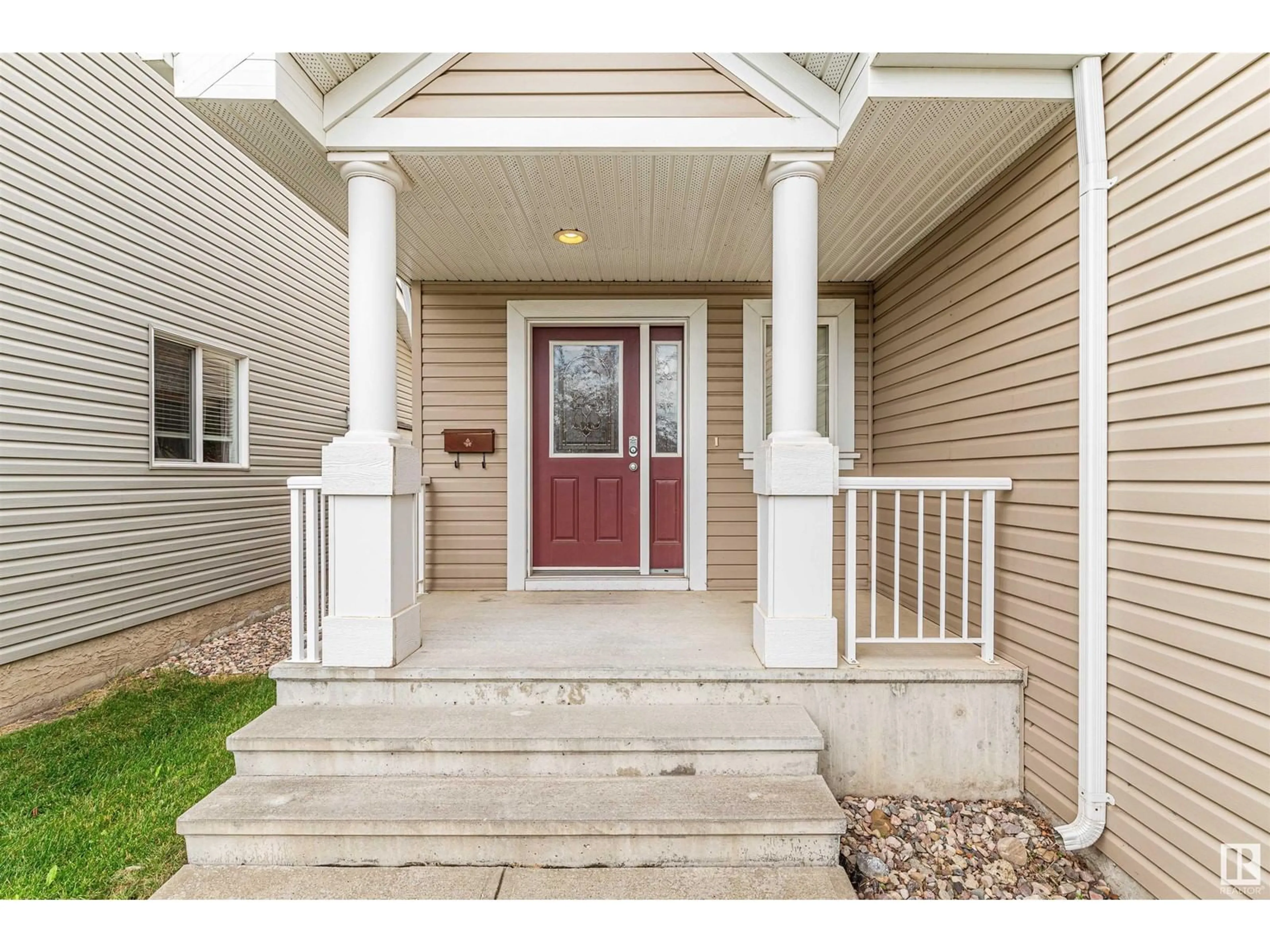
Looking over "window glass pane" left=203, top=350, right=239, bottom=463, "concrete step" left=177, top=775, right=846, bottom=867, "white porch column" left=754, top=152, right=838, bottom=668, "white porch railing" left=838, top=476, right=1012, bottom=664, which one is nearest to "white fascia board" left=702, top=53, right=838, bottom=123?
"white porch column" left=754, top=152, right=838, bottom=668

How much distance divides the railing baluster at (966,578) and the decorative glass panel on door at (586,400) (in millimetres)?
2226

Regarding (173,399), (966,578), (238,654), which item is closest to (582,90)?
(966,578)

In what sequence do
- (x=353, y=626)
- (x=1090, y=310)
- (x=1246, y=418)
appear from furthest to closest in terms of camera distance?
(x=353, y=626)
(x=1090, y=310)
(x=1246, y=418)

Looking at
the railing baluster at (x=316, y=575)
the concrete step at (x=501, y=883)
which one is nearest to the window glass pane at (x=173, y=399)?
the railing baluster at (x=316, y=575)

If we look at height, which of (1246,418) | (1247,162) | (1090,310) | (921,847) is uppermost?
(1247,162)

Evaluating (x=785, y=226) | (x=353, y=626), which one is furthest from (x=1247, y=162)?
(x=353, y=626)

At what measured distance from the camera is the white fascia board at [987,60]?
2010 millimetres

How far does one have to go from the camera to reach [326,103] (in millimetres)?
2355

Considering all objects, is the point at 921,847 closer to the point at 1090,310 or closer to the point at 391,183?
the point at 1090,310

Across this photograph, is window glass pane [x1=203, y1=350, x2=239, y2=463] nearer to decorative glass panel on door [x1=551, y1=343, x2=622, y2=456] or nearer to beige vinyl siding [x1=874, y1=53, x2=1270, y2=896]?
decorative glass panel on door [x1=551, y1=343, x2=622, y2=456]

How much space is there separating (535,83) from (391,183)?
720mm

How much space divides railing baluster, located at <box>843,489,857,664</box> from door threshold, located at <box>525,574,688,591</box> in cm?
165

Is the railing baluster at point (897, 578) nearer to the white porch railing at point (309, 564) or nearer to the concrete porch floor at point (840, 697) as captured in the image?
the concrete porch floor at point (840, 697)

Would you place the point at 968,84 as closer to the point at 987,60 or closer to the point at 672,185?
the point at 987,60
